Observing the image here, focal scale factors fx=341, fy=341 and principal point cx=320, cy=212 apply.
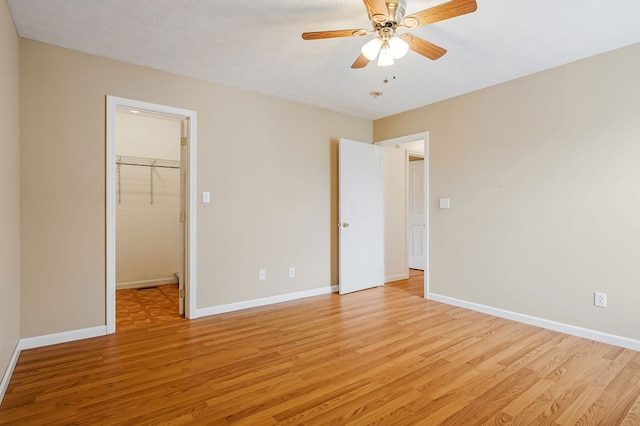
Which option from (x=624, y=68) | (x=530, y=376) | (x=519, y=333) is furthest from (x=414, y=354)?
(x=624, y=68)

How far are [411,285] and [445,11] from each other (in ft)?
12.7

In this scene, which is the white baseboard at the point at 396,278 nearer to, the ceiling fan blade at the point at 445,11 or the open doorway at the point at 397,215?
the open doorway at the point at 397,215

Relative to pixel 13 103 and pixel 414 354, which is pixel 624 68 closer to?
pixel 414 354

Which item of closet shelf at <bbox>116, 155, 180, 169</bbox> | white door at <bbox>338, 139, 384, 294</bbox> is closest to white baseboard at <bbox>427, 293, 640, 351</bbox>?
white door at <bbox>338, 139, 384, 294</bbox>

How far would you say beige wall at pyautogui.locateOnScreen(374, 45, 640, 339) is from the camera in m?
2.77

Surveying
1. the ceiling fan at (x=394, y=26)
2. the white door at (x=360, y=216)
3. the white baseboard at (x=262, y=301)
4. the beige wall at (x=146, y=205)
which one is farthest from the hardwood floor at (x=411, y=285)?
the beige wall at (x=146, y=205)

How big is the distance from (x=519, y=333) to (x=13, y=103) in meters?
4.46

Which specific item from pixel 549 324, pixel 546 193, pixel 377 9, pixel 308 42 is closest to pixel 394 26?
pixel 377 9

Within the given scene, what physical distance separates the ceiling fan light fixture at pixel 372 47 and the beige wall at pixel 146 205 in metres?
3.58

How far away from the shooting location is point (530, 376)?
2.28 m

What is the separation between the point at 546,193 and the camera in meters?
3.20

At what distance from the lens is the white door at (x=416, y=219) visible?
256 inches

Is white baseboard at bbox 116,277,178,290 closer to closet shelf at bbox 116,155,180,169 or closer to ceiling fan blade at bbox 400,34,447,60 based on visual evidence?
closet shelf at bbox 116,155,180,169

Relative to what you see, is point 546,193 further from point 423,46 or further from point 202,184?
point 202,184
